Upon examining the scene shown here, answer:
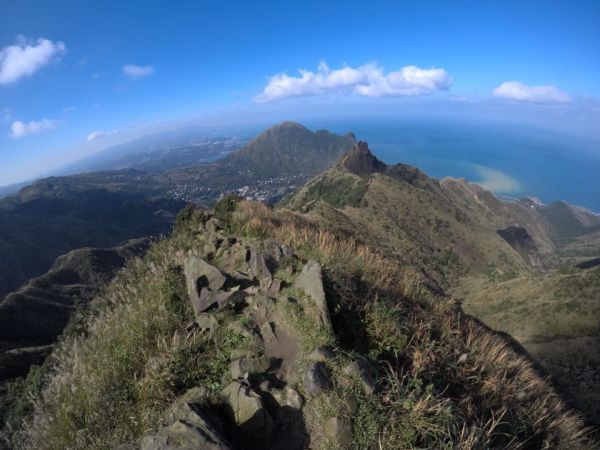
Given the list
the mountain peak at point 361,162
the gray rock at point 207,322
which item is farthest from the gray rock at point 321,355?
the mountain peak at point 361,162

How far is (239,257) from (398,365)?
3979mm

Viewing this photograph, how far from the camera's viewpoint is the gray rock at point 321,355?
157 inches

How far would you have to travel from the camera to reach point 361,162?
143m

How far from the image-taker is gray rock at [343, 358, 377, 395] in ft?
11.8

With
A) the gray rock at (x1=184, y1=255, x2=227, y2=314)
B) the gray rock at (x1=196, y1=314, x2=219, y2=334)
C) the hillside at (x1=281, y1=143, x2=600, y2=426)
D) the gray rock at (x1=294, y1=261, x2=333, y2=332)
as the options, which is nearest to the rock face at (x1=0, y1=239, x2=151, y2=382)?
the gray rock at (x1=184, y1=255, x2=227, y2=314)

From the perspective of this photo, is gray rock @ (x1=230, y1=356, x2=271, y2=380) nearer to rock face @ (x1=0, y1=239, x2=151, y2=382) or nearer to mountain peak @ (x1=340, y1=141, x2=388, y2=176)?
rock face @ (x1=0, y1=239, x2=151, y2=382)

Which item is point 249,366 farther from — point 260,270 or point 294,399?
point 260,270

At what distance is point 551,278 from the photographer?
48594 millimetres

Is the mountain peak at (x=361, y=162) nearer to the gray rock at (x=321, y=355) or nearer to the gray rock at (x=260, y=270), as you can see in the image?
the gray rock at (x=260, y=270)

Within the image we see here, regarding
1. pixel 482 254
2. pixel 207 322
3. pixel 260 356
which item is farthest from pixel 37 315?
pixel 482 254

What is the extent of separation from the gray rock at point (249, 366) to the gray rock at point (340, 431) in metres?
1.11

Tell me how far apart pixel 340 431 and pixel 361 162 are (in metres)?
145

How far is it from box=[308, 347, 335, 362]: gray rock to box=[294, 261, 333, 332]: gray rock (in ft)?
1.39

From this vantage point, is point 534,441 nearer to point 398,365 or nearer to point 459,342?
point 459,342
